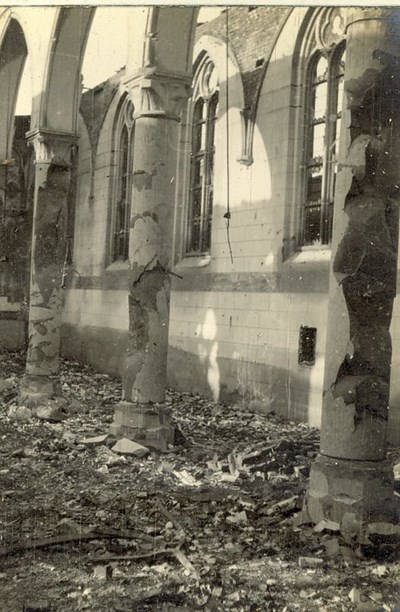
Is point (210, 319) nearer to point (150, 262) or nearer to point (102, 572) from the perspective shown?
point (150, 262)

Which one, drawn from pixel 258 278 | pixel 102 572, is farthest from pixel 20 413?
pixel 102 572

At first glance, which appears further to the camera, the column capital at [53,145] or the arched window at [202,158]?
the arched window at [202,158]

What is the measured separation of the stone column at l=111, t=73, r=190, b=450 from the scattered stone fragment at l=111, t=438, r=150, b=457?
0.58 ft

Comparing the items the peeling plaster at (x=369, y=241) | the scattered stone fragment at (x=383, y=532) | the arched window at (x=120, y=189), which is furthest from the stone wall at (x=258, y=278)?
the scattered stone fragment at (x=383, y=532)

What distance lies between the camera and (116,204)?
15141 millimetres

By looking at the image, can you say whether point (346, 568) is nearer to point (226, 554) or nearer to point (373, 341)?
point (226, 554)

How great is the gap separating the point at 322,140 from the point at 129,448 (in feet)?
17.6

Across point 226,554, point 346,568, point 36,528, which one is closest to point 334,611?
point 346,568

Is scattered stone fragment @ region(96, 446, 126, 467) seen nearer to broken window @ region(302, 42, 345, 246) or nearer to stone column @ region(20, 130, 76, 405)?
stone column @ region(20, 130, 76, 405)

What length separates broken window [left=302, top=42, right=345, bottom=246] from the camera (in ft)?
31.8

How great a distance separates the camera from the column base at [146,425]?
7484 mm

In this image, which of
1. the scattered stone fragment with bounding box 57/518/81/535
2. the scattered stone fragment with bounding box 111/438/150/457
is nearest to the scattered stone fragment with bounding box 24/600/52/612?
the scattered stone fragment with bounding box 57/518/81/535

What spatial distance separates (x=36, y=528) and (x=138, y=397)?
2676 mm

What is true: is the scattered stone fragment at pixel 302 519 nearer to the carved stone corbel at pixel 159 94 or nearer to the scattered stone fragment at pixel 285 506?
the scattered stone fragment at pixel 285 506
